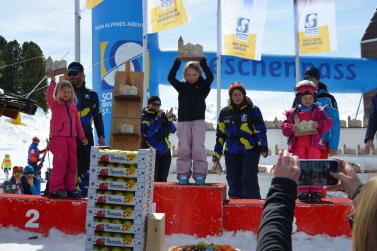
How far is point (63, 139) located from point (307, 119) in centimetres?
263

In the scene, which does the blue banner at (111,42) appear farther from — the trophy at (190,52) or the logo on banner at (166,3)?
the trophy at (190,52)

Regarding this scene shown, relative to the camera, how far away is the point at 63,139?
490 cm

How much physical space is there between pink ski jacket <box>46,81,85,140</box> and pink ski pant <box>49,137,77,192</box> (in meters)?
0.07

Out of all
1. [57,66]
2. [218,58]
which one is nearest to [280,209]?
[57,66]

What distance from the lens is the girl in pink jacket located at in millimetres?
4832

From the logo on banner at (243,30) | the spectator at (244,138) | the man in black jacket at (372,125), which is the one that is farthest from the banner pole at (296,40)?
the spectator at (244,138)

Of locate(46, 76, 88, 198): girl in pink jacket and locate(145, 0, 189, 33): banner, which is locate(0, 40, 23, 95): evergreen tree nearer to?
locate(145, 0, 189, 33): banner

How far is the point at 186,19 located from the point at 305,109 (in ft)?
17.9

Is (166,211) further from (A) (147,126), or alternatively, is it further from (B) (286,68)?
(B) (286,68)

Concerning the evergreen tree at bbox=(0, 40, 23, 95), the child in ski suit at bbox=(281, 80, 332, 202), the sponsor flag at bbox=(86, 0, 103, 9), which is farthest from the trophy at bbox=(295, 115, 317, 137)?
the evergreen tree at bbox=(0, 40, 23, 95)

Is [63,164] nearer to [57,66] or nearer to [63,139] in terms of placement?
[63,139]

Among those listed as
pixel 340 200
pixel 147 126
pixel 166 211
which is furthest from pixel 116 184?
pixel 147 126

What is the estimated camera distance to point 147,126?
6566mm

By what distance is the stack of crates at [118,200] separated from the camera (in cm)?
347
